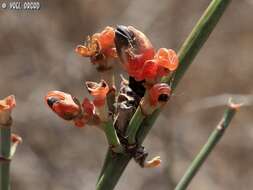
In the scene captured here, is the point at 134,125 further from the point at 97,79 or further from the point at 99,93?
the point at 97,79

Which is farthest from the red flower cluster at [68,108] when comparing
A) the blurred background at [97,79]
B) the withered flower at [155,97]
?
the blurred background at [97,79]

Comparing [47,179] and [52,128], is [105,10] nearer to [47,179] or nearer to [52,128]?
[52,128]

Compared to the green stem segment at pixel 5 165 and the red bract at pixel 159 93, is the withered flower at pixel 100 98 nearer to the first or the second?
the red bract at pixel 159 93

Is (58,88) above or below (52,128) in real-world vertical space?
above

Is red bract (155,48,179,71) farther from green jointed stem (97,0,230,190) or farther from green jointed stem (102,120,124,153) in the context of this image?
green jointed stem (102,120,124,153)

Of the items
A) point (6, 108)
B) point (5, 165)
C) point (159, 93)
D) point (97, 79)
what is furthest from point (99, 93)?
point (97, 79)

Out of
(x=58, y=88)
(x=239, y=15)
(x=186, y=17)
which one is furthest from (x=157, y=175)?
(x=239, y=15)

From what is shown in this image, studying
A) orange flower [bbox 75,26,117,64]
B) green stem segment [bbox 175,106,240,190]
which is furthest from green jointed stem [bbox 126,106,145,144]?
green stem segment [bbox 175,106,240,190]

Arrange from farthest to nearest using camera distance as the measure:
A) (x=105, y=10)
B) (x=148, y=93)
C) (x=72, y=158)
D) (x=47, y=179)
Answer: (x=105, y=10) < (x=72, y=158) < (x=47, y=179) < (x=148, y=93)
